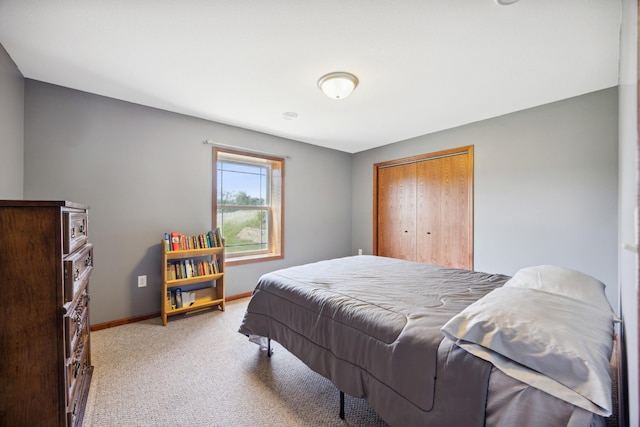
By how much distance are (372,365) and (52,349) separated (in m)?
1.45

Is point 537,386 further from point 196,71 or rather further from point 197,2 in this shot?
point 196,71

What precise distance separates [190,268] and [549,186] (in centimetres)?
410

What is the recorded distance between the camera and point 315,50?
193cm

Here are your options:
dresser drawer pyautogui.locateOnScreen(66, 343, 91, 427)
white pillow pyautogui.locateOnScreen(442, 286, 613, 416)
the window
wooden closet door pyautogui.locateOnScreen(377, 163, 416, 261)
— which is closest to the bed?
white pillow pyautogui.locateOnScreen(442, 286, 613, 416)

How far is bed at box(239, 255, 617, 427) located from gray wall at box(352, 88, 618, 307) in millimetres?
1462

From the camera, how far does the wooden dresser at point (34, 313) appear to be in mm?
1087

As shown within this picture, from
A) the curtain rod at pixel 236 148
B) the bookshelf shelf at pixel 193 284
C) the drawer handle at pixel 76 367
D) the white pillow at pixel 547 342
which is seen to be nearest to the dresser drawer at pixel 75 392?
the drawer handle at pixel 76 367

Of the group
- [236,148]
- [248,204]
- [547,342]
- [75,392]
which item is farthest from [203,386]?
[236,148]

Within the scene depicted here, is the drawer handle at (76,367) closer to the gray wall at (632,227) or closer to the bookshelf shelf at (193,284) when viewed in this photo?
the bookshelf shelf at (193,284)

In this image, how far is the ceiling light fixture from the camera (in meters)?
2.24

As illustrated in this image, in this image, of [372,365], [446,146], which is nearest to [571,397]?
[372,365]

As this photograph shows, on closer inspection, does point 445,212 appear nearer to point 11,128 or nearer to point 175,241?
point 175,241

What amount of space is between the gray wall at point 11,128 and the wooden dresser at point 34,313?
54.4 inches

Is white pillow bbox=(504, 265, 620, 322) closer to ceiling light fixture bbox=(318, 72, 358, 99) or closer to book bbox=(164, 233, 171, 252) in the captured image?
ceiling light fixture bbox=(318, 72, 358, 99)
